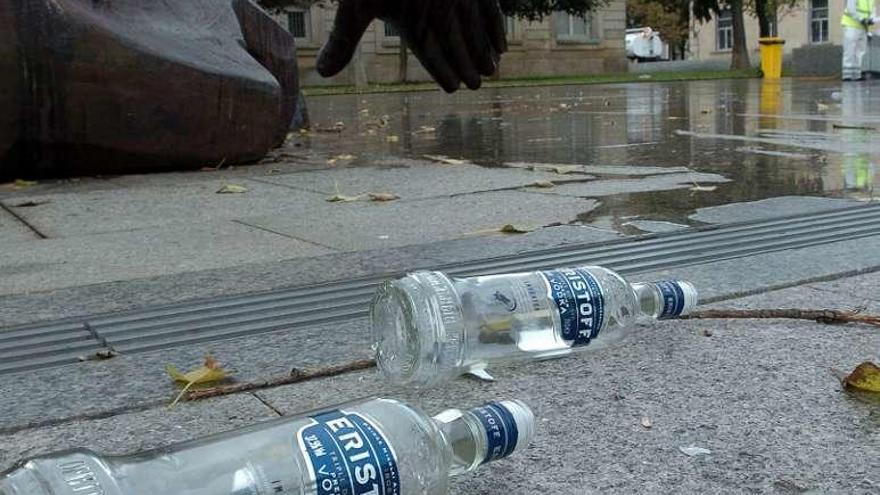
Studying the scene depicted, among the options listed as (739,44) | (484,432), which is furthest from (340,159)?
(739,44)

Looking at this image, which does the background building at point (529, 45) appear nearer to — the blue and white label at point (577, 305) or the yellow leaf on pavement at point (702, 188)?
the yellow leaf on pavement at point (702, 188)

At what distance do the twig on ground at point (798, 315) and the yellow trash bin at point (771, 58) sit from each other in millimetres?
25624

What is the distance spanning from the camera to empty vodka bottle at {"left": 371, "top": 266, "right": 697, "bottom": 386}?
2.23 meters

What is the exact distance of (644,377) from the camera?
221 cm

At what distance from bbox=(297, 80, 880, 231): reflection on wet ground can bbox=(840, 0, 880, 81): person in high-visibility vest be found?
6.03 m

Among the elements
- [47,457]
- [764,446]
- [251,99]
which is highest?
[251,99]

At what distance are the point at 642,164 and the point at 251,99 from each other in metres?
2.50

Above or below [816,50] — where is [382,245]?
below

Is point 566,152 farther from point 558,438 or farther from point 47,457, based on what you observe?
point 47,457

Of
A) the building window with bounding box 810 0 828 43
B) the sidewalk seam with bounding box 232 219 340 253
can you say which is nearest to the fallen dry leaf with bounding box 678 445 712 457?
the sidewalk seam with bounding box 232 219 340 253

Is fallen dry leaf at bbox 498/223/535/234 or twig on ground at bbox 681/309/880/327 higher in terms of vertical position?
fallen dry leaf at bbox 498/223/535/234

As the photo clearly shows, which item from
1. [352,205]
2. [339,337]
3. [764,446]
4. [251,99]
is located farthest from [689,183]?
[764,446]

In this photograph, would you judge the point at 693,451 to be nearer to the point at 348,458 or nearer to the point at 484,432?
the point at 484,432

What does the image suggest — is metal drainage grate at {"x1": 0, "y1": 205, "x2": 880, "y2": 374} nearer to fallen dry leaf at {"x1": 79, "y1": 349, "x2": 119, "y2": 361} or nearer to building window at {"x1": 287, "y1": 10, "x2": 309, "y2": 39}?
fallen dry leaf at {"x1": 79, "y1": 349, "x2": 119, "y2": 361}
